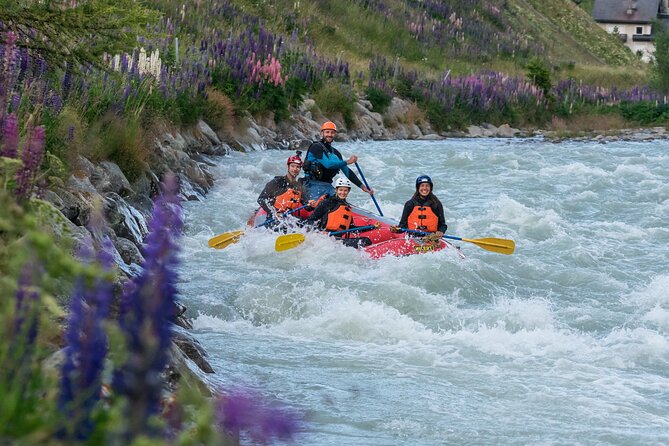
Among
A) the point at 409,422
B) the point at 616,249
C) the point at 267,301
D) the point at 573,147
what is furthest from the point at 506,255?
the point at 573,147

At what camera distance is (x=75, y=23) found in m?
6.93

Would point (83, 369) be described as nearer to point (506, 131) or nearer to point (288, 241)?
point (288, 241)

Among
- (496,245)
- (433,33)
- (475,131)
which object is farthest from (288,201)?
(433,33)

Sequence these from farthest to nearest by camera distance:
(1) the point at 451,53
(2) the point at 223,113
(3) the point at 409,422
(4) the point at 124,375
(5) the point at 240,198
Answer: (1) the point at 451,53 → (2) the point at 223,113 → (5) the point at 240,198 → (3) the point at 409,422 → (4) the point at 124,375

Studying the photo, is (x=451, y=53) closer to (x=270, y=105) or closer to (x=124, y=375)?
(x=270, y=105)

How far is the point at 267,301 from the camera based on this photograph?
889 cm

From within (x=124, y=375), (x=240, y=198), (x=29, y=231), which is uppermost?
(x=29, y=231)

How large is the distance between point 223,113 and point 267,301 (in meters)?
10.3

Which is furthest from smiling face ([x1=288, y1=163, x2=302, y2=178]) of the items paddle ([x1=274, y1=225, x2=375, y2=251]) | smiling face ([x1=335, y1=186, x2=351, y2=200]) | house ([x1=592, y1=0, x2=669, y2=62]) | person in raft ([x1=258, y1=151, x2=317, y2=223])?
house ([x1=592, y1=0, x2=669, y2=62])

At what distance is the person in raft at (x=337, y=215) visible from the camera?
1138 centimetres

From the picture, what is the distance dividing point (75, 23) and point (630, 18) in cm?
7069

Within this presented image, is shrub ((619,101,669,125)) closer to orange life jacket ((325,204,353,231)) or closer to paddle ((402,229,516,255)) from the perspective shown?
paddle ((402,229,516,255))

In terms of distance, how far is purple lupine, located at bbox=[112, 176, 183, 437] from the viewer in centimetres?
171

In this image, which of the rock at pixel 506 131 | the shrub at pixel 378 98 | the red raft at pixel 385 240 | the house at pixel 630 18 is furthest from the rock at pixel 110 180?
the house at pixel 630 18
